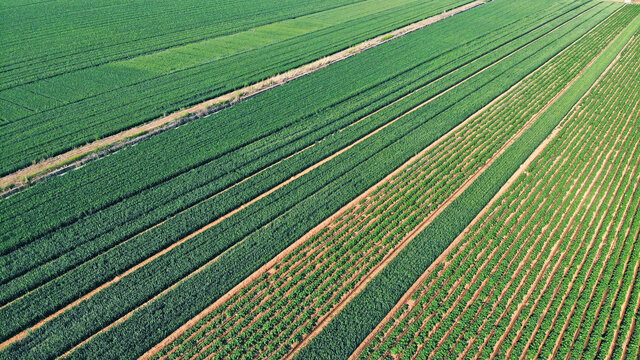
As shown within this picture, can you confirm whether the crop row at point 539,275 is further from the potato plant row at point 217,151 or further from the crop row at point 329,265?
the potato plant row at point 217,151

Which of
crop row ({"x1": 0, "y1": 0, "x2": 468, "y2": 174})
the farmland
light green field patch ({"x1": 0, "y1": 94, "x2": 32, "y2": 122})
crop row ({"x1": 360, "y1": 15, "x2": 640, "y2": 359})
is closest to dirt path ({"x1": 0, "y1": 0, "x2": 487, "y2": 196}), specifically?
crop row ({"x1": 0, "y1": 0, "x2": 468, "y2": 174})

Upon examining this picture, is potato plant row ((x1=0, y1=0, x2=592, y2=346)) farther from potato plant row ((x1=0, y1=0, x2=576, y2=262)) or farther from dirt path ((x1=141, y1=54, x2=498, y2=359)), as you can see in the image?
dirt path ((x1=141, y1=54, x2=498, y2=359))

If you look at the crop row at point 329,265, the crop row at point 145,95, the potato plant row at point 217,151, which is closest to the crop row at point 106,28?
the crop row at point 145,95

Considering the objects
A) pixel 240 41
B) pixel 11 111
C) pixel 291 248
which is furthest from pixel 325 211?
pixel 240 41

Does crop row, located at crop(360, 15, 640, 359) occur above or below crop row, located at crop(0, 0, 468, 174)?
below

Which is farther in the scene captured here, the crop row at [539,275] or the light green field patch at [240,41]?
the light green field patch at [240,41]

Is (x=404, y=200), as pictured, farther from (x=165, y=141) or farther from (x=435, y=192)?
(x=165, y=141)

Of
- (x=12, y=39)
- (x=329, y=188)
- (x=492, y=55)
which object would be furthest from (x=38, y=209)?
(x=492, y=55)
